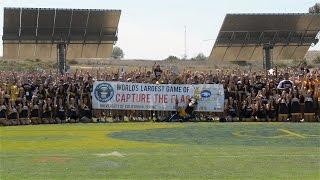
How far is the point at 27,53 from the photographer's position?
39281mm

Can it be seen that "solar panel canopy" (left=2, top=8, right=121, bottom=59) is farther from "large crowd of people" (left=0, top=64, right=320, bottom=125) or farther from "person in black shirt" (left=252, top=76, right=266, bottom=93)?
"person in black shirt" (left=252, top=76, right=266, bottom=93)

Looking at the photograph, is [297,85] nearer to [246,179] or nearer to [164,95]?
[164,95]

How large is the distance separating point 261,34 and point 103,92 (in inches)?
699

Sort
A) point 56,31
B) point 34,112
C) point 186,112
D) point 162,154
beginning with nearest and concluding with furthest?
point 162,154 → point 34,112 → point 186,112 → point 56,31

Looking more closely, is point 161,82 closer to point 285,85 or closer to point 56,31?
point 285,85

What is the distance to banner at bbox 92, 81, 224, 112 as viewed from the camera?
27.8 metres

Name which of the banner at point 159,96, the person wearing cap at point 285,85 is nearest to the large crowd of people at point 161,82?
the person wearing cap at point 285,85

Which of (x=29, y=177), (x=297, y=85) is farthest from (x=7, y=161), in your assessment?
(x=297, y=85)

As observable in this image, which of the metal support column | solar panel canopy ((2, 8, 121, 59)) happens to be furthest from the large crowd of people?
solar panel canopy ((2, 8, 121, 59))

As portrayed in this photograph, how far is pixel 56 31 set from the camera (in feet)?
124

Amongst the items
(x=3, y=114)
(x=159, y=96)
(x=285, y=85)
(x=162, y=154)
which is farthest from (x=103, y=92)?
(x=162, y=154)

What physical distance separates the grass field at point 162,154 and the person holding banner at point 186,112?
593 cm

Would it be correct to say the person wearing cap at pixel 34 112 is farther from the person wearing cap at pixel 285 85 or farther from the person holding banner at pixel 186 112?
the person wearing cap at pixel 285 85

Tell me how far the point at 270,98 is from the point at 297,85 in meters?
1.37
